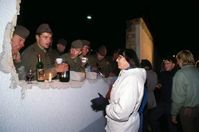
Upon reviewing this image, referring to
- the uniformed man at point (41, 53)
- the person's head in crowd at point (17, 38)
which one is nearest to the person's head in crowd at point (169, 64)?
the uniformed man at point (41, 53)

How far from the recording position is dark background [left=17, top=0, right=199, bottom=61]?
36.5 feet

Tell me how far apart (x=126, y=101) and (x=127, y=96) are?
6 centimetres

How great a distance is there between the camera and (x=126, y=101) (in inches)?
137

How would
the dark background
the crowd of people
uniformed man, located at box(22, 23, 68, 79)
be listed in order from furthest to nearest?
1. the dark background
2. uniformed man, located at box(22, 23, 68, 79)
3. the crowd of people

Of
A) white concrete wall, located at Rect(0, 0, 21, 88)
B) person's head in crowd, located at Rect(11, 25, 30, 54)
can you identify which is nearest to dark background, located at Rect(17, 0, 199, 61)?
person's head in crowd, located at Rect(11, 25, 30, 54)

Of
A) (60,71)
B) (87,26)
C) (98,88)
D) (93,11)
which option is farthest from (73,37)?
(60,71)

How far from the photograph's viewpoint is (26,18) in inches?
526

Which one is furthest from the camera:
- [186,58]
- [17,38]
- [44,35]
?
[186,58]

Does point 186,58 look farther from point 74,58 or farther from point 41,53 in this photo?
point 41,53

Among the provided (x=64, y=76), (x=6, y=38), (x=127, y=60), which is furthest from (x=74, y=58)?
(x=6, y=38)

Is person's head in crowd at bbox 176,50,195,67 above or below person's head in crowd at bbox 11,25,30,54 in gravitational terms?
below

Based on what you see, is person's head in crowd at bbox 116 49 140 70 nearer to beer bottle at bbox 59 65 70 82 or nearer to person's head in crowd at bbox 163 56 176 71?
beer bottle at bbox 59 65 70 82

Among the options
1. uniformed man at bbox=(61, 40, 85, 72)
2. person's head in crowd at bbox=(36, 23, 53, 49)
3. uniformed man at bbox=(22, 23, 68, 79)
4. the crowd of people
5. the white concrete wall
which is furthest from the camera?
uniformed man at bbox=(61, 40, 85, 72)

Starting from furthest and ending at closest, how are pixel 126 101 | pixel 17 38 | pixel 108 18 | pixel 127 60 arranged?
pixel 108 18 < pixel 17 38 < pixel 127 60 < pixel 126 101
